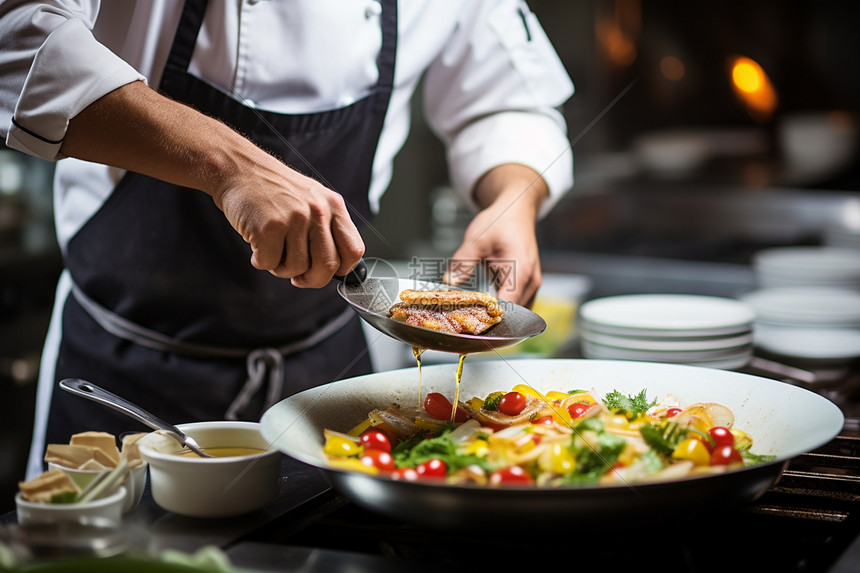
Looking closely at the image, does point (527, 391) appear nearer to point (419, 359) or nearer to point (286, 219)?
point (419, 359)

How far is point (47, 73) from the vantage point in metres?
1.10

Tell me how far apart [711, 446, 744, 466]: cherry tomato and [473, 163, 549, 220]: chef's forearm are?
76cm

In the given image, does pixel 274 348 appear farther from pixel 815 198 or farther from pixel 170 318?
pixel 815 198

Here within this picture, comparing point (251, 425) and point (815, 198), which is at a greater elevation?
point (815, 198)

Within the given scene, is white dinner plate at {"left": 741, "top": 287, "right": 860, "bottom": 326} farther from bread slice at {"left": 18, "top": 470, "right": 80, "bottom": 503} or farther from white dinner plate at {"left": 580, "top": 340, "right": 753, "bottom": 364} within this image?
bread slice at {"left": 18, "top": 470, "right": 80, "bottom": 503}

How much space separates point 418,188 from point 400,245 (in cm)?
32

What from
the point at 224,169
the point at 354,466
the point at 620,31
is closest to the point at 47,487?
the point at 354,466

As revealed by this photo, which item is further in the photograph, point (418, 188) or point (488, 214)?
point (418, 188)

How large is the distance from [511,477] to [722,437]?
0.28m

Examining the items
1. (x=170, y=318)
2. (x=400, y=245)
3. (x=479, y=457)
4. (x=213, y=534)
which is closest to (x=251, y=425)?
(x=213, y=534)

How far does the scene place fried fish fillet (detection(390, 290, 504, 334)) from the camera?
1.19 metres

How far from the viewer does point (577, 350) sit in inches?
84.9

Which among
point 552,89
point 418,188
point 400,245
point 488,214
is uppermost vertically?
point 552,89

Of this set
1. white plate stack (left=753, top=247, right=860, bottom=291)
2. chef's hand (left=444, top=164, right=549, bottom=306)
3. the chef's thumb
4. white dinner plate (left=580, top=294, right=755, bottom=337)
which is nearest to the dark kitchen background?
white plate stack (left=753, top=247, right=860, bottom=291)
